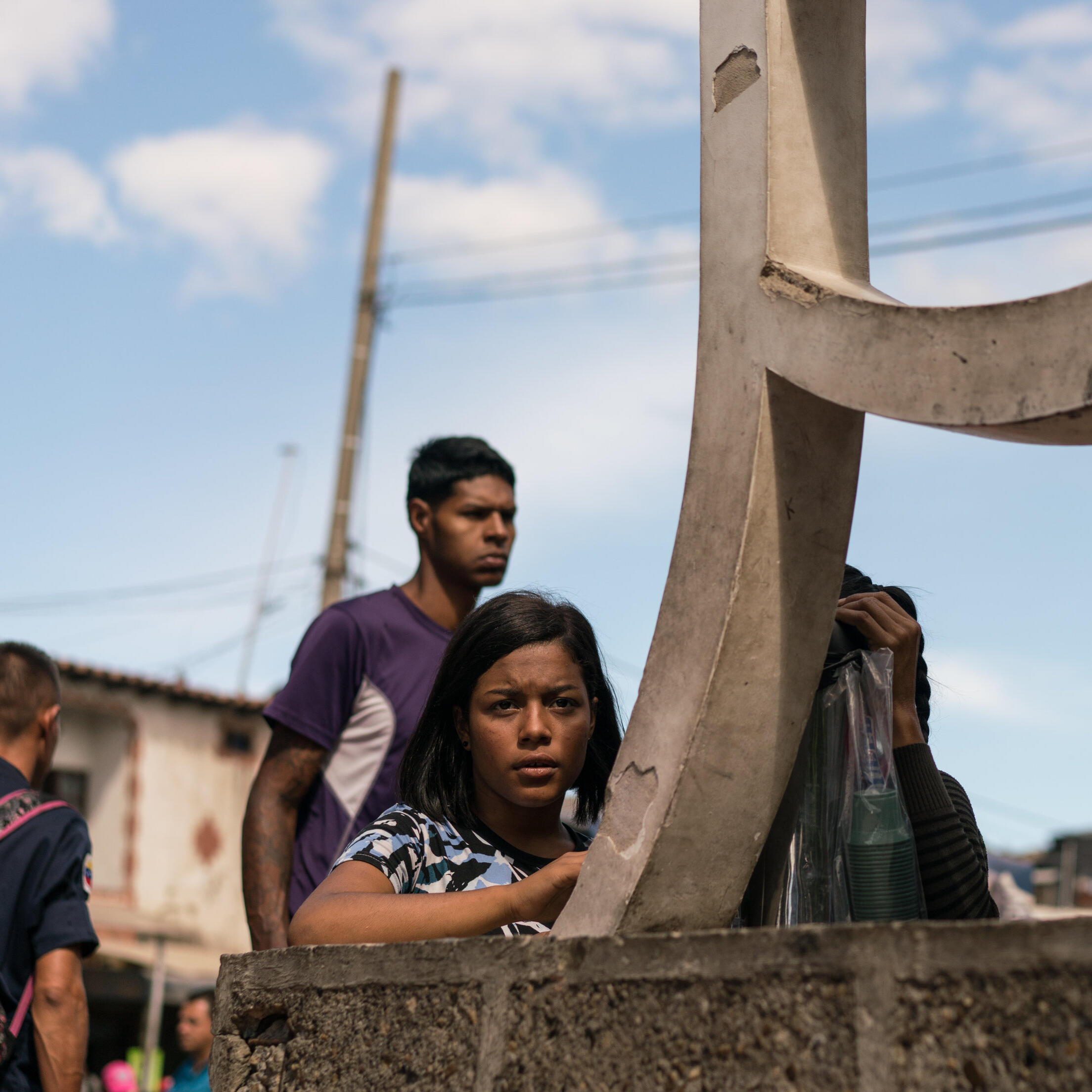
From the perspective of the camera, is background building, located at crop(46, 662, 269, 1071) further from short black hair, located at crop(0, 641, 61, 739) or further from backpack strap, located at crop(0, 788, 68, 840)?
backpack strap, located at crop(0, 788, 68, 840)

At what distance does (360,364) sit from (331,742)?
31.0ft

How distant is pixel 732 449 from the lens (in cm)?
157

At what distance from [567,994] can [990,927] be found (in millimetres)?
478

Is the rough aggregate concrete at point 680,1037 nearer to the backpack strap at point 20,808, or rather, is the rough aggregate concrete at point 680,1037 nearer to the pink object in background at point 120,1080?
the backpack strap at point 20,808

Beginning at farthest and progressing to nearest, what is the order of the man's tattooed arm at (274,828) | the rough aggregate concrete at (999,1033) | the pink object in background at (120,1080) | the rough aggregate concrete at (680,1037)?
the pink object in background at (120,1080), the man's tattooed arm at (274,828), the rough aggregate concrete at (680,1037), the rough aggregate concrete at (999,1033)

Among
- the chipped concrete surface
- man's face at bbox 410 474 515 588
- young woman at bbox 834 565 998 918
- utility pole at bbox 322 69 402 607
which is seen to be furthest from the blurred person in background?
the chipped concrete surface

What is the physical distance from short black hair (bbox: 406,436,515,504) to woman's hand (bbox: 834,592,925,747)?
71.3 inches

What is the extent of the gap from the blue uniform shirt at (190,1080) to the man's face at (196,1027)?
0.09 meters

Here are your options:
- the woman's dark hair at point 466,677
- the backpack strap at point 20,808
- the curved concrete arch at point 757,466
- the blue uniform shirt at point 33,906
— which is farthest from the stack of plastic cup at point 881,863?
the backpack strap at point 20,808

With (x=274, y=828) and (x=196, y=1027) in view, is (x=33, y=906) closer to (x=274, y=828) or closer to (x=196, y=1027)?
(x=274, y=828)

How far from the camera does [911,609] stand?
6.91 feet

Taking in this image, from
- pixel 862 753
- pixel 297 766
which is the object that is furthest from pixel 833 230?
pixel 297 766

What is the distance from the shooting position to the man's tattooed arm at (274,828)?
2871mm

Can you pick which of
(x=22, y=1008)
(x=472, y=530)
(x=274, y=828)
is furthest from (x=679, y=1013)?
(x=472, y=530)
